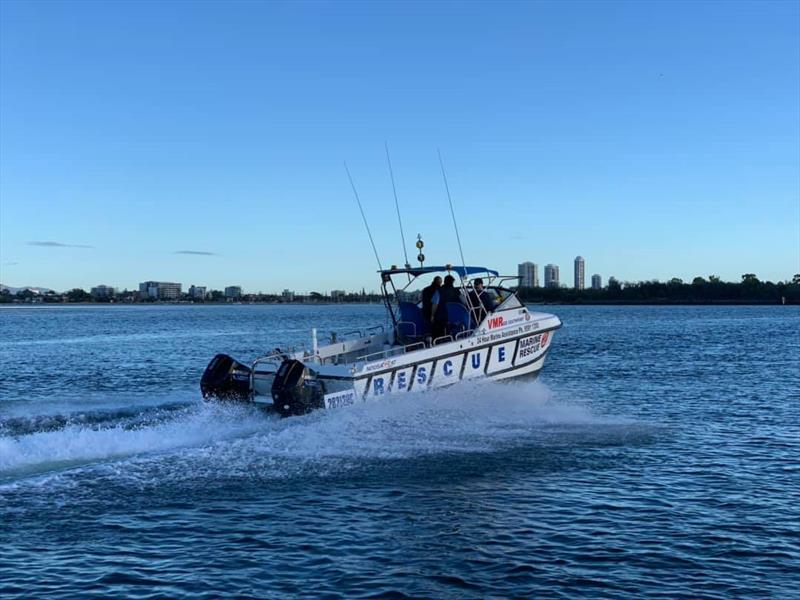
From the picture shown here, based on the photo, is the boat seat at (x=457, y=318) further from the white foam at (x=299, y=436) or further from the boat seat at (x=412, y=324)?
the white foam at (x=299, y=436)

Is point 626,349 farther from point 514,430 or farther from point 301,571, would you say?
point 301,571

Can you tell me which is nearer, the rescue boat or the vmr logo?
the rescue boat

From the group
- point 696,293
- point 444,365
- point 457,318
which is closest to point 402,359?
point 444,365

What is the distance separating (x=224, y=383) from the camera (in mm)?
16141

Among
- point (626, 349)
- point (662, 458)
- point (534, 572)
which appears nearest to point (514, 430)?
point (662, 458)

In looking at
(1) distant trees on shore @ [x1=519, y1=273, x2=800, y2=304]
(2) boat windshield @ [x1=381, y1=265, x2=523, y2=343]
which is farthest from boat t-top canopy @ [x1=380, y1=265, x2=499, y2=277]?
(1) distant trees on shore @ [x1=519, y1=273, x2=800, y2=304]

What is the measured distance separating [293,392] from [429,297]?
5331 mm

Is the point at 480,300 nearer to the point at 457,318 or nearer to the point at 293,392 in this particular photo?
the point at 457,318

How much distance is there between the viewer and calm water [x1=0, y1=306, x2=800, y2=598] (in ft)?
26.4

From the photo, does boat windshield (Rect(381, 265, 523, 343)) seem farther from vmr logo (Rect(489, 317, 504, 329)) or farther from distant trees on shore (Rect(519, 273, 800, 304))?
distant trees on shore (Rect(519, 273, 800, 304))

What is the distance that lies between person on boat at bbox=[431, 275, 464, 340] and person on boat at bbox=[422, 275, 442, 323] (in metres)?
0.11

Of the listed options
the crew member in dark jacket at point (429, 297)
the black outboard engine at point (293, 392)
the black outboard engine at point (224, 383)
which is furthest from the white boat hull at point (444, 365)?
the crew member in dark jacket at point (429, 297)

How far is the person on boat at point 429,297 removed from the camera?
19.0 meters

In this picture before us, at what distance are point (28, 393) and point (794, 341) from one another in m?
43.5
